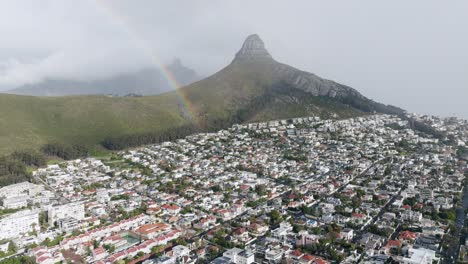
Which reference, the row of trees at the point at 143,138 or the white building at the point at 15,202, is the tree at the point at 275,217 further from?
the row of trees at the point at 143,138

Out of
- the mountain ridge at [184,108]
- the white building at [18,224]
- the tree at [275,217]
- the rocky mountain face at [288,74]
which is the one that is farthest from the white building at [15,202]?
the rocky mountain face at [288,74]

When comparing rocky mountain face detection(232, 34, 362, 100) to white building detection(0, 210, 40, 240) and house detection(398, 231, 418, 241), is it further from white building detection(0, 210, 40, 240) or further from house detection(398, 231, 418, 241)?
white building detection(0, 210, 40, 240)

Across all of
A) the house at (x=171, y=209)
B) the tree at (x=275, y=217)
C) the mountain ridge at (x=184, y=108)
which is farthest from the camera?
the mountain ridge at (x=184, y=108)

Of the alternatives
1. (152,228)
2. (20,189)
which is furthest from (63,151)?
(152,228)

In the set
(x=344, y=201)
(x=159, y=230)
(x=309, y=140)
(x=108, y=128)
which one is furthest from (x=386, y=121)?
(x=159, y=230)

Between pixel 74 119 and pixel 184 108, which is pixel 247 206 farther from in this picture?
pixel 184 108

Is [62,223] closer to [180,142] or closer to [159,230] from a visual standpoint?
[159,230]
